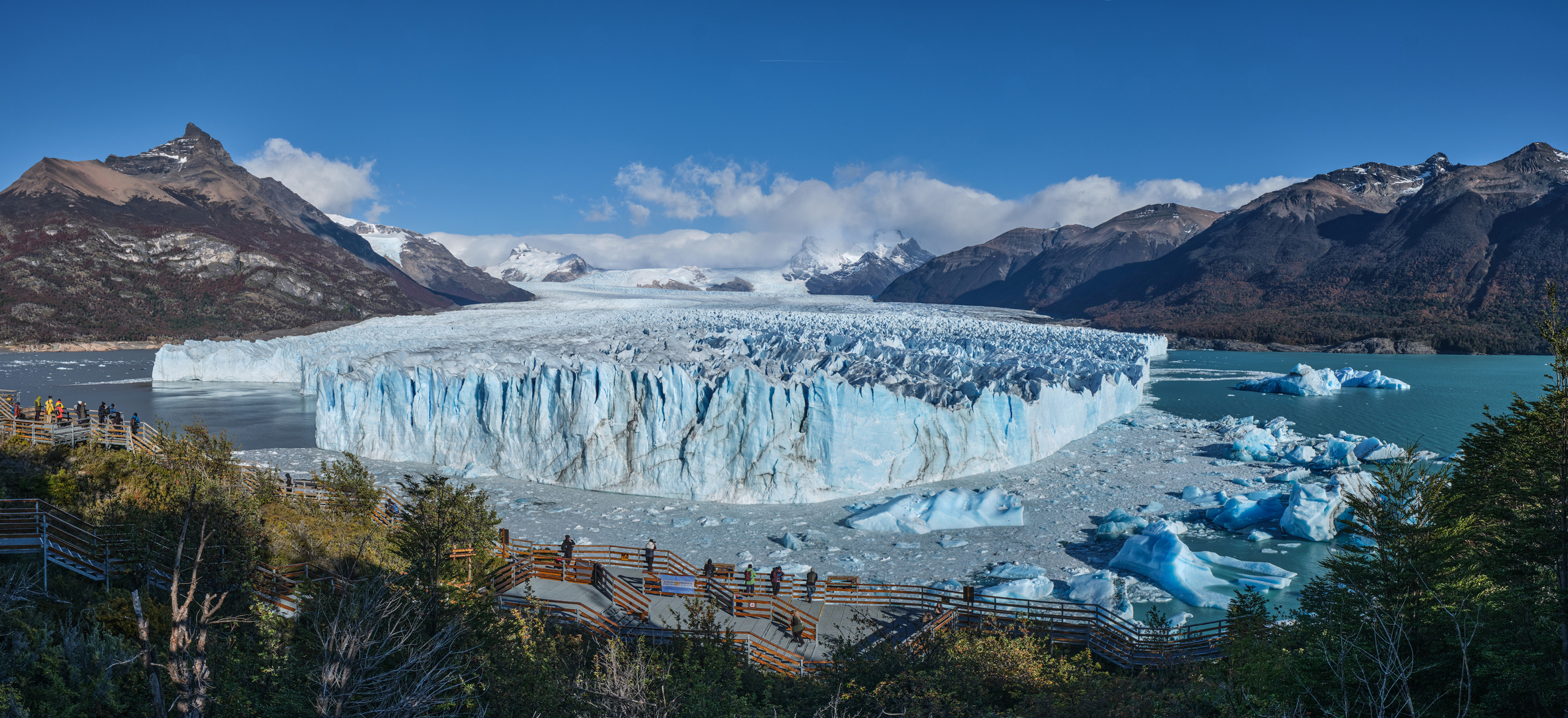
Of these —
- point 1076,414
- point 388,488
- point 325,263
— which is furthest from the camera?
point 325,263

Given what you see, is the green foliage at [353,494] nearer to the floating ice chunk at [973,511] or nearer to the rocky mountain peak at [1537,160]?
the floating ice chunk at [973,511]

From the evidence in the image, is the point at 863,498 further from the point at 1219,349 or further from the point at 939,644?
the point at 1219,349

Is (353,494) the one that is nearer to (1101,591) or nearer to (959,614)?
(959,614)

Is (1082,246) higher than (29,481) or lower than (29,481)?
higher

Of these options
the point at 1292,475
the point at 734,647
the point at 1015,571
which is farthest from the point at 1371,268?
the point at 734,647

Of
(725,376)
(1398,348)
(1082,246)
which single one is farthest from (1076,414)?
(1082,246)

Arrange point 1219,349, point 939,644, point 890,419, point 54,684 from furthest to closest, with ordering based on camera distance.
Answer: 1. point 1219,349
2. point 890,419
3. point 939,644
4. point 54,684

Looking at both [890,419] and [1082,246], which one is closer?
[890,419]
